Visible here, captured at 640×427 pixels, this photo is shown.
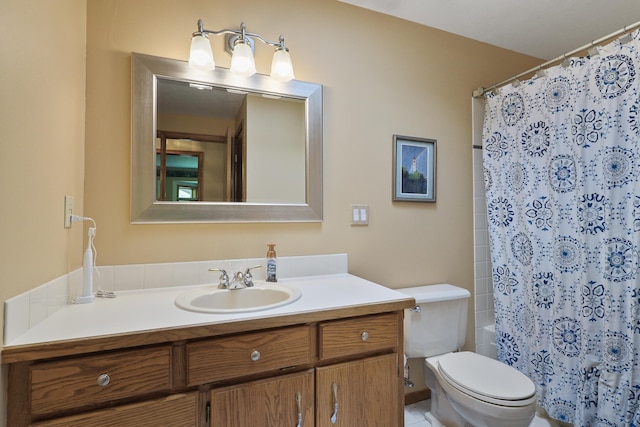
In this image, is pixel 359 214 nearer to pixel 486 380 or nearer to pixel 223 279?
pixel 223 279

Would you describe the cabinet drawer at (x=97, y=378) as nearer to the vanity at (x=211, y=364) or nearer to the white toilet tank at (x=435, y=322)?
the vanity at (x=211, y=364)

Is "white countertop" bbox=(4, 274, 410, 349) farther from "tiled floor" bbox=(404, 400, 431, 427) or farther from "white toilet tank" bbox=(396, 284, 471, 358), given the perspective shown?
"tiled floor" bbox=(404, 400, 431, 427)

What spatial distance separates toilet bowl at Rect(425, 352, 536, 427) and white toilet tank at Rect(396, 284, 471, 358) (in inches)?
3.5

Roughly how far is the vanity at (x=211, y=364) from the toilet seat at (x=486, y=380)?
1.25 ft

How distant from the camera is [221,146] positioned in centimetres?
150

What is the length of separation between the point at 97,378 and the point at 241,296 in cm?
58

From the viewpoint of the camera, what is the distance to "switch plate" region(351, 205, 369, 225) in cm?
177

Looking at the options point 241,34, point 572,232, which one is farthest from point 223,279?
point 572,232

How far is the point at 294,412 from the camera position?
108cm

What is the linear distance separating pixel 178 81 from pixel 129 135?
0.33 m

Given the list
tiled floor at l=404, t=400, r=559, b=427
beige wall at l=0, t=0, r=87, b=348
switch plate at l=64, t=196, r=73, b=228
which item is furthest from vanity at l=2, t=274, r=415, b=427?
tiled floor at l=404, t=400, r=559, b=427

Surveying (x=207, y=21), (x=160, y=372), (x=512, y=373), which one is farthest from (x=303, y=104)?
(x=512, y=373)

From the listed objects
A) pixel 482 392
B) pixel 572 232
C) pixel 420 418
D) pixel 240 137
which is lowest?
pixel 420 418

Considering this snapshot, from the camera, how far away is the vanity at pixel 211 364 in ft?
2.74
